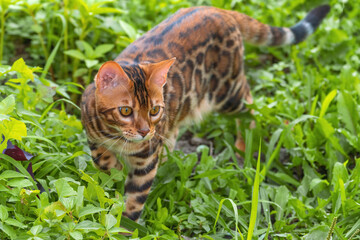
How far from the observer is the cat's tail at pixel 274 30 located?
4422 mm

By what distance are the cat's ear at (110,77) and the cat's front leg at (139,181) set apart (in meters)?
0.58

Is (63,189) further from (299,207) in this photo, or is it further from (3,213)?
(299,207)

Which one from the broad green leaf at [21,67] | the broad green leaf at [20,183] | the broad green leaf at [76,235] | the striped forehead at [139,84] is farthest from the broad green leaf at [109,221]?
the broad green leaf at [21,67]

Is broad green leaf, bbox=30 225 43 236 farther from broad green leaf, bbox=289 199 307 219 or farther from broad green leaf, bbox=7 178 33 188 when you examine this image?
broad green leaf, bbox=289 199 307 219

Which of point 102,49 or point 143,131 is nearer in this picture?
point 143,131

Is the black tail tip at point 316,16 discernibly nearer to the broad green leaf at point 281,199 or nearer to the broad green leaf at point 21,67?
the broad green leaf at point 281,199

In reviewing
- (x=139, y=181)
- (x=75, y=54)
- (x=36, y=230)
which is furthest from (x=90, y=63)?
(x=36, y=230)

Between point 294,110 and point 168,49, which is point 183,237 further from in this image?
point 294,110

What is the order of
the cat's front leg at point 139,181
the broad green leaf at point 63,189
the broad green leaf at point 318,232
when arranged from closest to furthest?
the broad green leaf at point 63,189
the broad green leaf at point 318,232
the cat's front leg at point 139,181

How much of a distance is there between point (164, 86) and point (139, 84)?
60cm

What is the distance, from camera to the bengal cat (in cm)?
304

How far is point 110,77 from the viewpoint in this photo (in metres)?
2.98

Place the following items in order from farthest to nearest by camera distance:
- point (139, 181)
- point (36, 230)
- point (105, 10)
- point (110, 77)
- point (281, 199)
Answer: point (105, 10)
point (281, 199)
point (139, 181)
point (110, 77)
point (36, 230)

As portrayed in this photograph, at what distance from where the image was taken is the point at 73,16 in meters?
4.72
